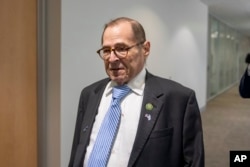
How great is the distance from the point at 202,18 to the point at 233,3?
0.80 metres

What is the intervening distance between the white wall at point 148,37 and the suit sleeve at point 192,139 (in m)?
1.59

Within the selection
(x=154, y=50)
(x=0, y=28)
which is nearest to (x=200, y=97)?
(x=154, y=50)

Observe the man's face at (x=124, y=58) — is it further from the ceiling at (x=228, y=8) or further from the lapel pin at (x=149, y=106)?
the ceiling at (x=228, y=8)

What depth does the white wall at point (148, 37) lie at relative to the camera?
8.71ft

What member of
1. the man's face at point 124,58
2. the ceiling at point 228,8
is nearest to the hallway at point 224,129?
the ceiling at point 228,8

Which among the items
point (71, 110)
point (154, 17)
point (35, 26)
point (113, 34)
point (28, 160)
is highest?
point (154, 17)

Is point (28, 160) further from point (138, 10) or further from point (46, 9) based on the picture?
point (138, 10)

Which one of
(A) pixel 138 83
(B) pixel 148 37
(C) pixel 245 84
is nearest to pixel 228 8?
(B) pixel 148 37

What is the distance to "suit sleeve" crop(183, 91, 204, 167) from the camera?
3.96ft

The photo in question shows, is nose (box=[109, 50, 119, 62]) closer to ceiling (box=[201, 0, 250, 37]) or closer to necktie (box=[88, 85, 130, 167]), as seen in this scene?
necktie (box=[88, 85, 130, 167])

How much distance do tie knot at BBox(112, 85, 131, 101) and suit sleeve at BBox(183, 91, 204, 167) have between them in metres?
0.26

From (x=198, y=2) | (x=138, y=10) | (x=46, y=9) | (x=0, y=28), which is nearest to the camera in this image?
(x=0, y=28)

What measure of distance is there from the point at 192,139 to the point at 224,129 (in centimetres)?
459

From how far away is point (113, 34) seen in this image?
1.23 meters
